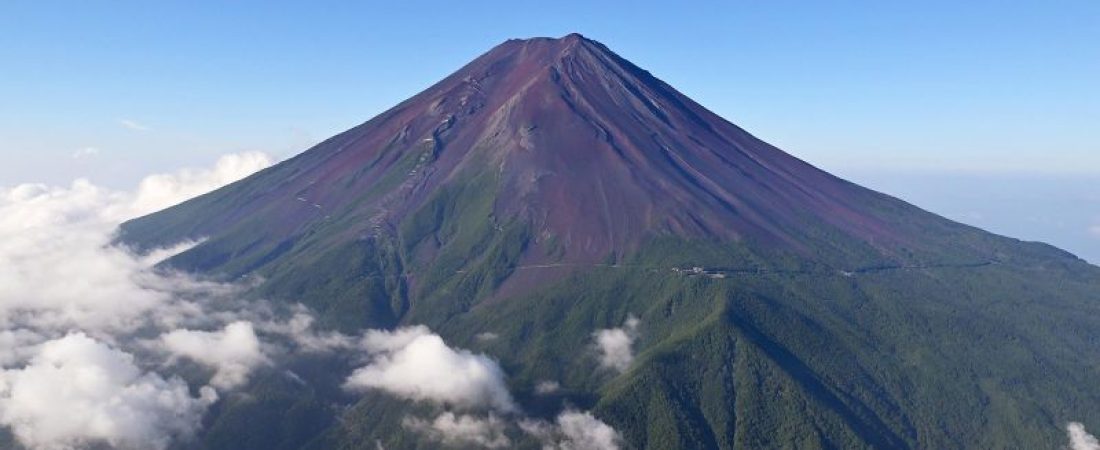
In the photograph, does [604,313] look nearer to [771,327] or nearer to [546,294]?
[546,294]

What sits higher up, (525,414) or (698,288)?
(698,288)

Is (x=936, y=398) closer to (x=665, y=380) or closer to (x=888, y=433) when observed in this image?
(x=888, y=433)

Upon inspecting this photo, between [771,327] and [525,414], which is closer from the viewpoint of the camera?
[525,414]

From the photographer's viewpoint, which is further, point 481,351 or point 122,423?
point 481,351

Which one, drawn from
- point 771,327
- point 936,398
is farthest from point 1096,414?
point 771,327

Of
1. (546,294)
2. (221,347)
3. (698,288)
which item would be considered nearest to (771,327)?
(698,288)

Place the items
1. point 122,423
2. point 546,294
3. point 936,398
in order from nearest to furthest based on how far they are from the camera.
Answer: point 122,423, point 936,398, point 546,294

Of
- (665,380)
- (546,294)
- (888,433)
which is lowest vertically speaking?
(888,433)

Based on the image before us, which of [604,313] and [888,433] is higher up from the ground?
[604,313]

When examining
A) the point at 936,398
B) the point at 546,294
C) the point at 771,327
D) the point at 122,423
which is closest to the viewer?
the point at 122,423
